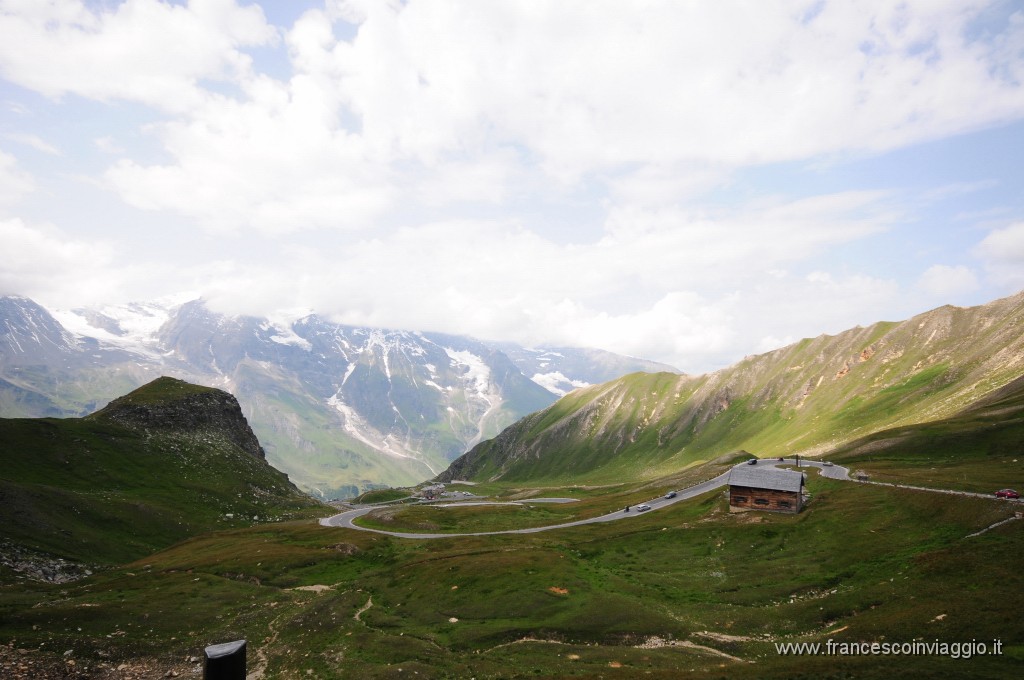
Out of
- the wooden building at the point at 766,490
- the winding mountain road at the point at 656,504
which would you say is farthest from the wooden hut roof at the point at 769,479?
the winding mountain road at the point at 656,504

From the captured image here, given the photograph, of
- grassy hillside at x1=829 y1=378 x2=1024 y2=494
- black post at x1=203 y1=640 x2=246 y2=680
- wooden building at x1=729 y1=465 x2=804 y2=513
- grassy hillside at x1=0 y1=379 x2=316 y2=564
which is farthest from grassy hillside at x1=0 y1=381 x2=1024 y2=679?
black post at x1=203 y1=640 x2=246 y2=680

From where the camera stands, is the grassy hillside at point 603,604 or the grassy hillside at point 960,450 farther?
the grassy hillside at point 960,450

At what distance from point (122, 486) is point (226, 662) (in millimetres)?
161277

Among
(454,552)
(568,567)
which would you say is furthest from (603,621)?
(454,552)

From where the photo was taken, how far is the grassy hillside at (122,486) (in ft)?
328

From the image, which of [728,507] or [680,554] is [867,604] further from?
[728,507]

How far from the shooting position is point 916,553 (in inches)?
2270

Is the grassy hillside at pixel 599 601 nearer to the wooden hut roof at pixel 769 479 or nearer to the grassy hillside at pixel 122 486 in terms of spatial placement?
the wooden hut roof at pixel 769 479

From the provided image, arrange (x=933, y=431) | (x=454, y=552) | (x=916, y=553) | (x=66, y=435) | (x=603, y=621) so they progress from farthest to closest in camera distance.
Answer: (x=66, y=435) → (x=933, y=431) → (x=454, y=552) → (x=916, y=553) → (x=603, y=621)

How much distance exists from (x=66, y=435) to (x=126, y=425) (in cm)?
2314

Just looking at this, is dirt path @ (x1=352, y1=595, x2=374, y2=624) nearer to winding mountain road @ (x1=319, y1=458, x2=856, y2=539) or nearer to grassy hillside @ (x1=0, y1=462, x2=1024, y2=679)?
grassy hillside @ (x1=0, y1=462, x2=1024, y2=679)

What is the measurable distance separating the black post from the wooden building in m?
91.9

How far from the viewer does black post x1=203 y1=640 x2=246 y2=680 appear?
1140 cm

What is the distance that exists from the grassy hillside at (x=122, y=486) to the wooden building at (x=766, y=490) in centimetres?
11301
